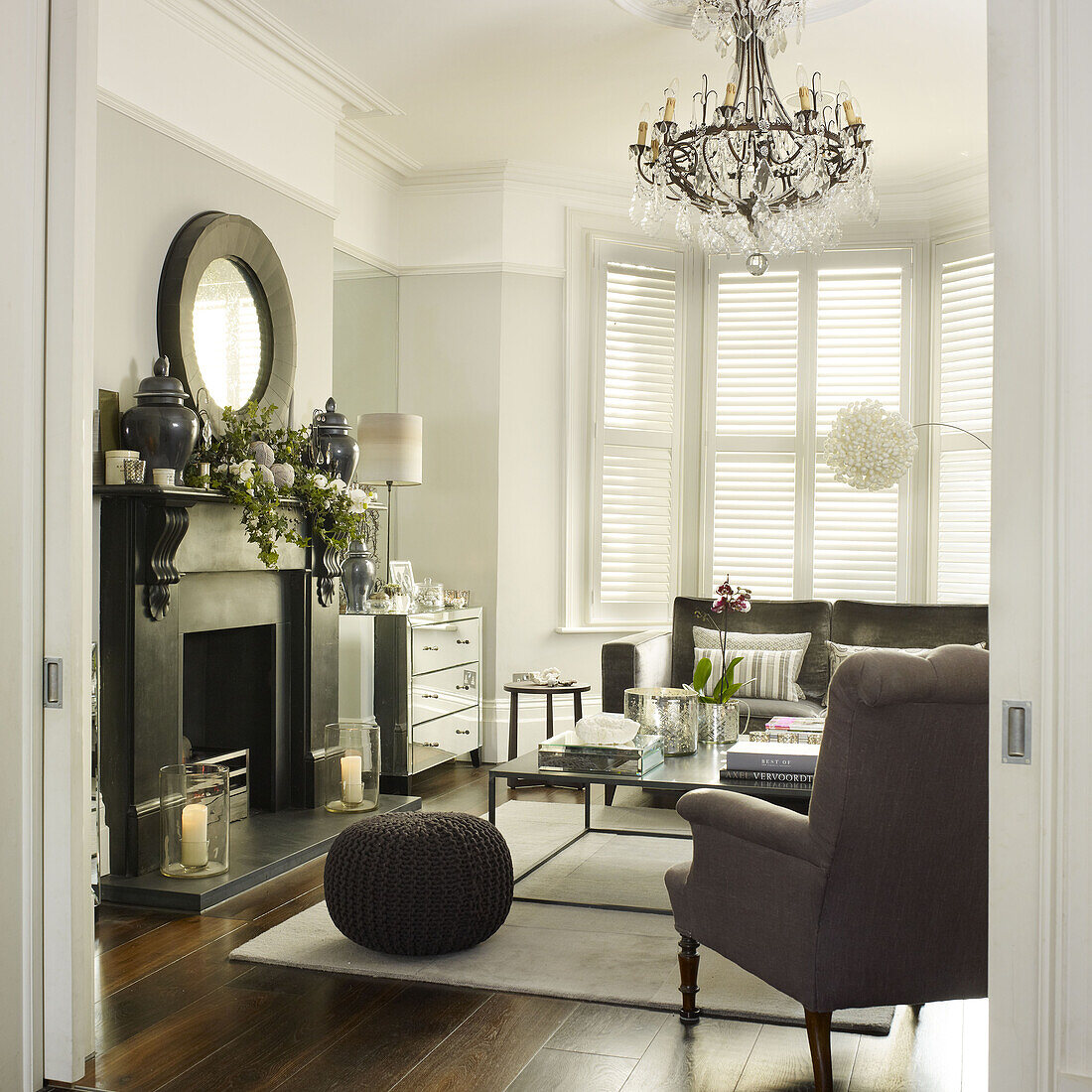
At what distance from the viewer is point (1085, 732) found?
1479 millimetres

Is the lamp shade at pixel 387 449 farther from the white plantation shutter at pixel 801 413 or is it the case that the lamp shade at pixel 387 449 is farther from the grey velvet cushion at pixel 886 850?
the grey velvet cushion at pixel 886 850

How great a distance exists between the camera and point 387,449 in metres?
5.36

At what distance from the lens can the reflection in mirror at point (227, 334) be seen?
4.22 m

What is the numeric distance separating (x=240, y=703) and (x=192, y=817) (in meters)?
0.97

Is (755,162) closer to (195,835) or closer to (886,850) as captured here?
(886,850)

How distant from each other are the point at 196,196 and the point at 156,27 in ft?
1.88

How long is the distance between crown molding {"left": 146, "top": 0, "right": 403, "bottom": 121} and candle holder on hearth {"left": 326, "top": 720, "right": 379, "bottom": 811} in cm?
268

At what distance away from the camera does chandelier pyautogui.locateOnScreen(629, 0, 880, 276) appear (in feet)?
12.5

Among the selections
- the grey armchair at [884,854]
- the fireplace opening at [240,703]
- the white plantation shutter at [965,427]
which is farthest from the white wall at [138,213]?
the white plantation shutter at [965,427]

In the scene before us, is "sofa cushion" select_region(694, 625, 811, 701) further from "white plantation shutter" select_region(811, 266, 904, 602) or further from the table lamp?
the table lamp

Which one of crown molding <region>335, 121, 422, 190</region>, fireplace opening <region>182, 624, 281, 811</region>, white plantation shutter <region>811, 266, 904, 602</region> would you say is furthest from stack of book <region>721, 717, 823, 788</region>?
crown molding <region>335, 121, 422, 190</region>

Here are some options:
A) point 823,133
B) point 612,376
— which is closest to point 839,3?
point 823,133

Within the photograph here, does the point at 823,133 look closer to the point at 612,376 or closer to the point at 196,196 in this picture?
the point at 196,196

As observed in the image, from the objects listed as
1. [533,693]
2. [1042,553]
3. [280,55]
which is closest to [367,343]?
[280,55]
